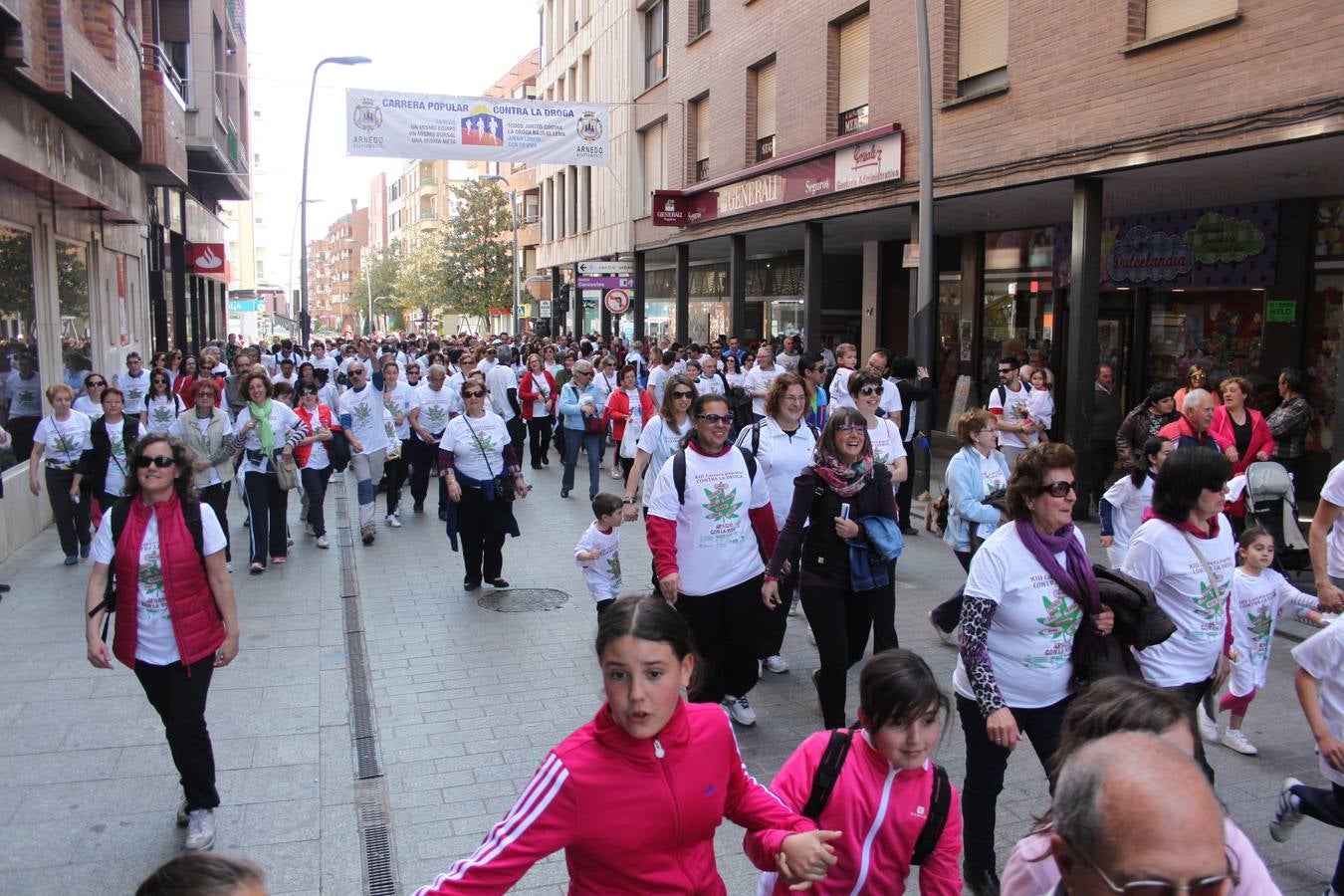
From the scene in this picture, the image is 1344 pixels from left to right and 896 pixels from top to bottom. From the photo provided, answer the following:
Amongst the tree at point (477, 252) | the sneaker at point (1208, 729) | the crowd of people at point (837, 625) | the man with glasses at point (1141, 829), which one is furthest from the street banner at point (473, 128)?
the tree at point (477, 252)

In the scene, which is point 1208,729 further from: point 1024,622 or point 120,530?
point 120,530

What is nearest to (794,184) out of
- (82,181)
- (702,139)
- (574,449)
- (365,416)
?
(702,139)

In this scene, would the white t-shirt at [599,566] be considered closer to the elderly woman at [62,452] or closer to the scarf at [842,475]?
the scarf at [842,475]

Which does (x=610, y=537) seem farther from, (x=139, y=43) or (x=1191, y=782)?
(x=139, y=43)

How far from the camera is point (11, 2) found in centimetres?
936

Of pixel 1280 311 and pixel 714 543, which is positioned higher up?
pixel 1280 311

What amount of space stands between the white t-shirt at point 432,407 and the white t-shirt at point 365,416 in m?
0.70

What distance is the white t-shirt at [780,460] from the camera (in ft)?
23.0

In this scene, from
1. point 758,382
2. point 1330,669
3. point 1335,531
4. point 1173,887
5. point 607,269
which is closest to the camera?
point 1173,887

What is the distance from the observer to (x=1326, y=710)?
13.5ft

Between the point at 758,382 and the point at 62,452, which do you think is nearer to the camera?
the point at 62,452

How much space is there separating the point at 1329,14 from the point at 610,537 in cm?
732

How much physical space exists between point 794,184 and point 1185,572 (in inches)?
609

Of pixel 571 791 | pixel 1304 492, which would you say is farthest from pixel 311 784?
pixel 1304 492
